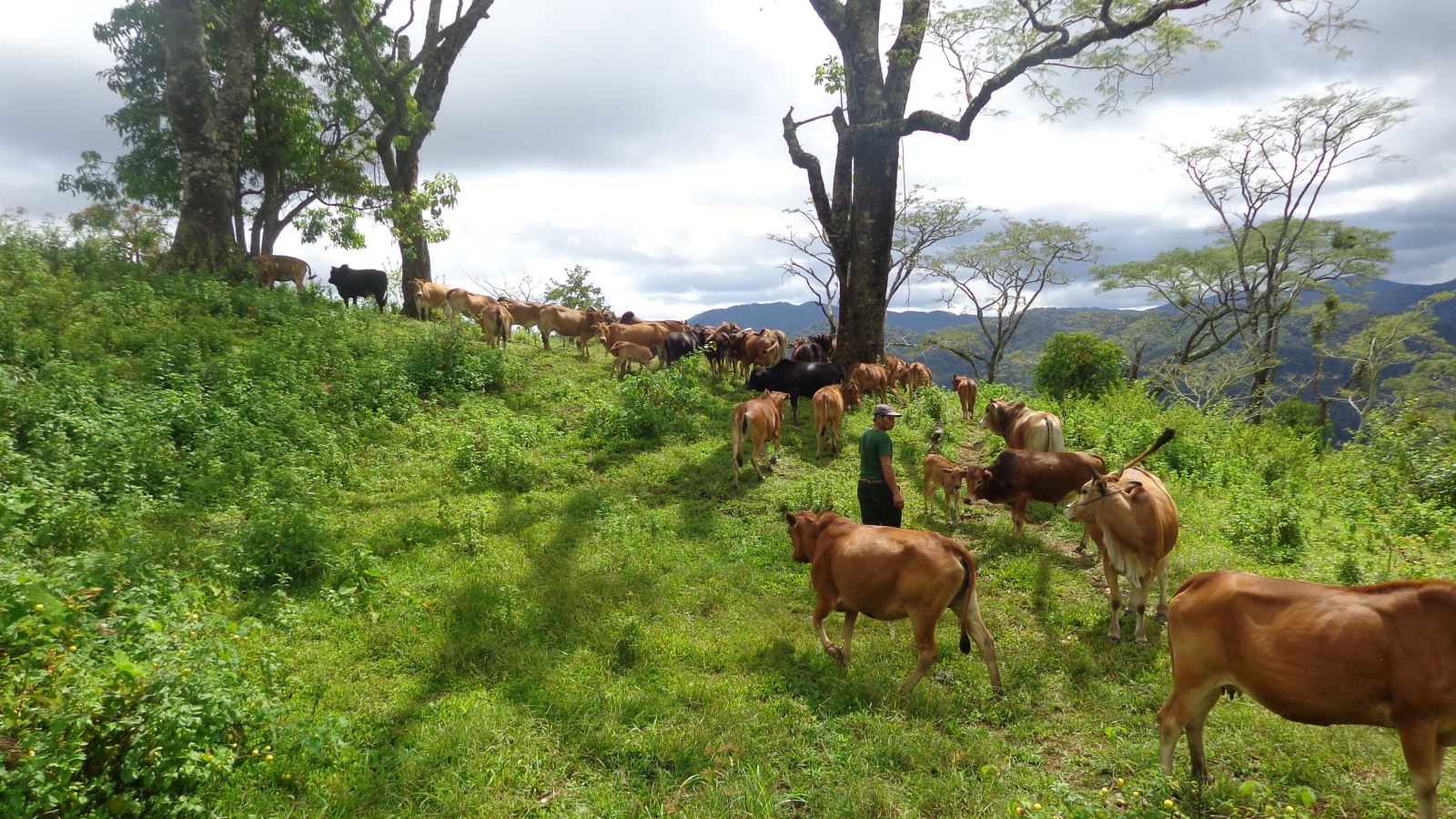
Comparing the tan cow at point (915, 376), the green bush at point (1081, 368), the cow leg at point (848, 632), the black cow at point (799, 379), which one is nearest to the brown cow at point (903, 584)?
the cow leg at point (848, 632)

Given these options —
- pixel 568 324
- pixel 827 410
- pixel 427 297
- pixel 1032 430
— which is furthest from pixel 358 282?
pixel 1032 430

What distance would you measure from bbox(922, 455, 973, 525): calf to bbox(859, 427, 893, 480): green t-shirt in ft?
6.58

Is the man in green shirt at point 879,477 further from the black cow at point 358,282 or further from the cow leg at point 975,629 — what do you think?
the black cow at point 358,282

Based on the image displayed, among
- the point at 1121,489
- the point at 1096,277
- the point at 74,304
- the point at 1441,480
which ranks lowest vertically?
the point at 1441,480

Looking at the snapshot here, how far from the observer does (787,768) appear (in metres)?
4.50

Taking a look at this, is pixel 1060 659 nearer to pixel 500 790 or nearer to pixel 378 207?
pixel 500 790

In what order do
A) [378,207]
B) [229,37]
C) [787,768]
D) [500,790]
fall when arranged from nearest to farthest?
1. [500,790]
2. [787,768]
3. [229,37]
4. [378,207]

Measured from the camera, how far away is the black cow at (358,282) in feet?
70.4

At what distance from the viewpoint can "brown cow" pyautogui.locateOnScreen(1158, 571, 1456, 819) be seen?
3443 mm

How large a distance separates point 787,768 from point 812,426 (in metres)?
10.7

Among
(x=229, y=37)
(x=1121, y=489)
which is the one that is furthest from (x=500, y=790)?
(x=229, y=37)

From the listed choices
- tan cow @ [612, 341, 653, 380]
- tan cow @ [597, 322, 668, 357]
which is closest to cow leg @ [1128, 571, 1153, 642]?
tan cow @ [612, 341, 653, 380]

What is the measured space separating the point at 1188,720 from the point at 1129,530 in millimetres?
2446

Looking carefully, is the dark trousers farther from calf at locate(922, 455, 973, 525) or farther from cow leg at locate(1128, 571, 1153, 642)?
cow leg at locate(1128, 571, 1153, 642)
